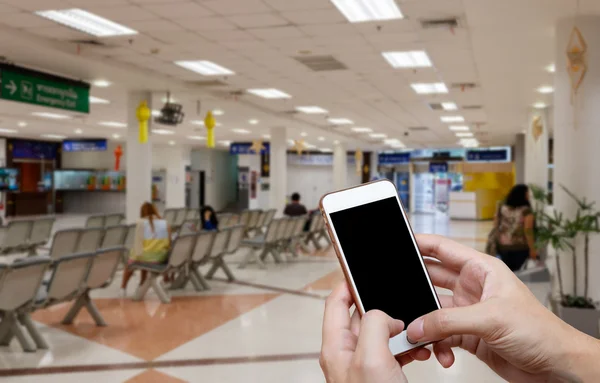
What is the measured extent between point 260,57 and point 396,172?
82.7 ft

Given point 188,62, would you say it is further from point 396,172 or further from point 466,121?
point 396,172

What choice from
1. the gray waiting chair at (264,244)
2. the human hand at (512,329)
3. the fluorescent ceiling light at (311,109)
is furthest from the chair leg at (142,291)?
the fluorescent ceiling light at (311,109)

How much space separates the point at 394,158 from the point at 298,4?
86.8ft

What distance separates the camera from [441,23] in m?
6.71

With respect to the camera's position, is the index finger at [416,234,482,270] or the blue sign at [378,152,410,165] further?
the blue sign at [378,152,410,165]

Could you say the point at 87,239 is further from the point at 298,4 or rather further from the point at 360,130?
the point at 360,130

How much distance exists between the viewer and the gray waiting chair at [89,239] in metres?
8.79

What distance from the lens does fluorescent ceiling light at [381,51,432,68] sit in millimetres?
8389

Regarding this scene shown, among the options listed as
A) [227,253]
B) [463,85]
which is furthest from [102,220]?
[463,85]

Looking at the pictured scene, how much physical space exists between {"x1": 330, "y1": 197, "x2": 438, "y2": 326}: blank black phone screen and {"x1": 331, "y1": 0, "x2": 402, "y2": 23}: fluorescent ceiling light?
17.3 feet

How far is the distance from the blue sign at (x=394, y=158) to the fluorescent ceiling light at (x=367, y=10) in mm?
25376

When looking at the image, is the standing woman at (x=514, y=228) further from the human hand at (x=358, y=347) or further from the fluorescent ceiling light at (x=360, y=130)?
the fluorescent ceiling light at (x=360, y=130)

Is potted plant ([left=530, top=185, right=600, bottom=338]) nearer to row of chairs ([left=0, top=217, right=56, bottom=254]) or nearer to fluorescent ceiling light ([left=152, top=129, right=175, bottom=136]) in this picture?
row of chairs ([left=0, top=217, right=56, bottom=254])

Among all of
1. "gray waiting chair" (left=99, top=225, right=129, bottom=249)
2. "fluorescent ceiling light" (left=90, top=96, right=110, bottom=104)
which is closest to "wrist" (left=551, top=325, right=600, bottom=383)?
"gray waiting chair" (left=99, top=225, right=129, bottom=249)
